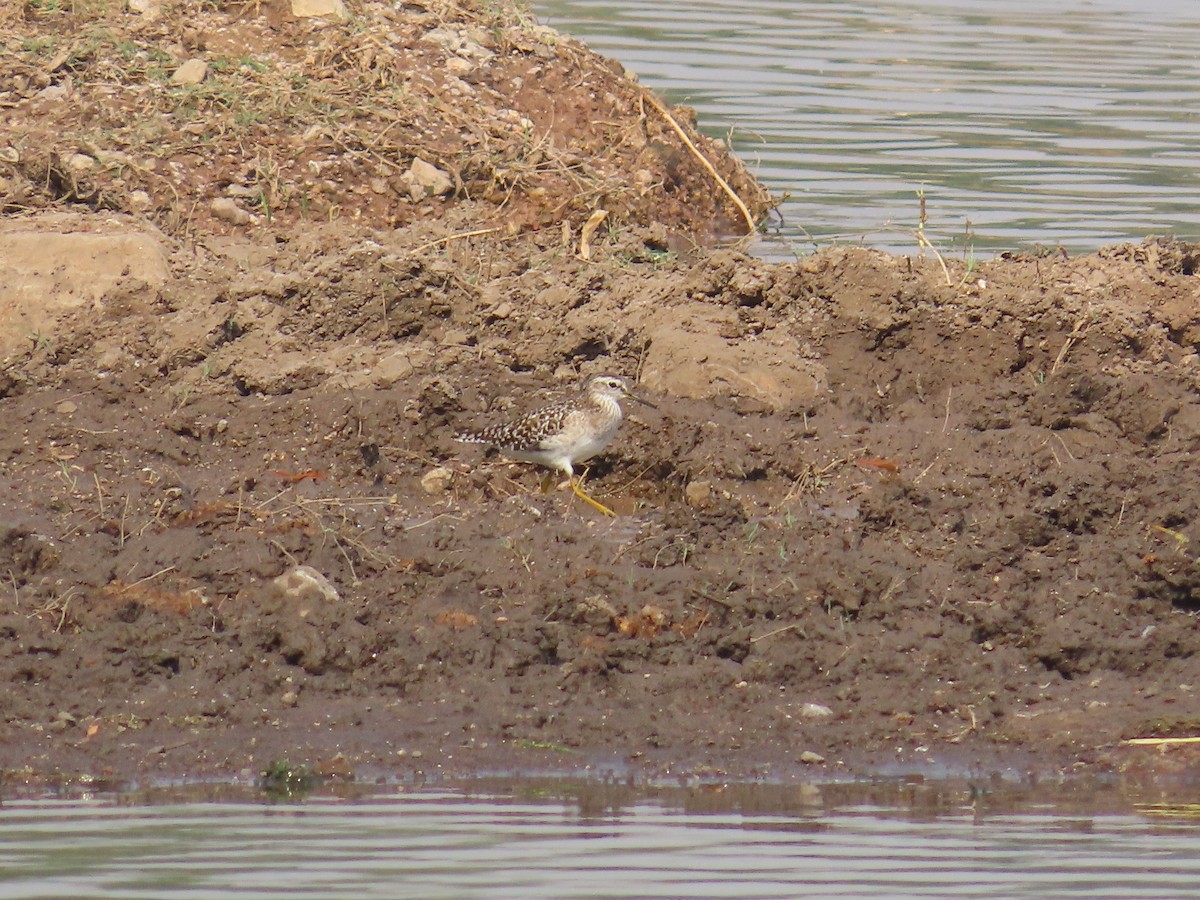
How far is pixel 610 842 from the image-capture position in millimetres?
6387

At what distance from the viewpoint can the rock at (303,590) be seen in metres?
7.85

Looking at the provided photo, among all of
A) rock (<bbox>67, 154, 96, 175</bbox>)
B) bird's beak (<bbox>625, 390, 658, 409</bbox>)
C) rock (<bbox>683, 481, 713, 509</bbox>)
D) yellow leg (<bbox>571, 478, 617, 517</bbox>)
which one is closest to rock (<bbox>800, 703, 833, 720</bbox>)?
rock (<bbox>683, 481, 713, 509</bbox>)

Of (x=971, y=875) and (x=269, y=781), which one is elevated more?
(x=971, y=875)

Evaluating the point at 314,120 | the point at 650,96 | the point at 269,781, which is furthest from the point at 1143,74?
the point at 269,781

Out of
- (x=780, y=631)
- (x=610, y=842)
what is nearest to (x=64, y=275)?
(x=780, y=631)

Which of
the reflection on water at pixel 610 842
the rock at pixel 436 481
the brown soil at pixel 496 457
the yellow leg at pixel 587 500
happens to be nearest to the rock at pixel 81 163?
the brown soil at pixel 496 457

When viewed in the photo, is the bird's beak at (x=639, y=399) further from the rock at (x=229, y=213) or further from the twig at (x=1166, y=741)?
the twig at (x=1166, y=741)

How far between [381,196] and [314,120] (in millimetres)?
679

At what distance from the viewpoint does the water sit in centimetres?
1512

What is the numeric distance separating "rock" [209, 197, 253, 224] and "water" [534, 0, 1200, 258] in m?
3.28

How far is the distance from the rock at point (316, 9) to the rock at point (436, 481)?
504 centimetres

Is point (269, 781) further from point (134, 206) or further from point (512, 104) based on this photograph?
point (512, 104)

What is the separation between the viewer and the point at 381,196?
12523 mm

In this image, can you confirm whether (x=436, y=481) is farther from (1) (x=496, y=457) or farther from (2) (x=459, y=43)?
(2) (x=459, y=43)
